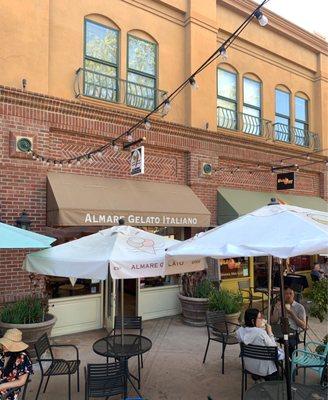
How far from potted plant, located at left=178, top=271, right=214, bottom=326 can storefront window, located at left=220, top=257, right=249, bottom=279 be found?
5.86ft

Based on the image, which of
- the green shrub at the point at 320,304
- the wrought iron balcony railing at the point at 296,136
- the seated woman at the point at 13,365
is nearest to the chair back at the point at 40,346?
the seated woman at the point at 13,365

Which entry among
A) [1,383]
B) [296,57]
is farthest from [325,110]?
[1,383]

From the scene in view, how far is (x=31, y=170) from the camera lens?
8250 millimetres

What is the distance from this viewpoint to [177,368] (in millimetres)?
6621

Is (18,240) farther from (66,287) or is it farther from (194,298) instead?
(194,298)

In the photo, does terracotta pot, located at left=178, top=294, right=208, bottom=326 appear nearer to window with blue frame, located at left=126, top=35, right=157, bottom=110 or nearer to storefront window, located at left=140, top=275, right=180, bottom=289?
storefront window, located at left=140, top=275, right=180, bottom=289

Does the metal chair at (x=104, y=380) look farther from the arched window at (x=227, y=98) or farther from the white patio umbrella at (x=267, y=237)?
the arched window at (x=227, y=98)

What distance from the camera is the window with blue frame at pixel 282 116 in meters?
13.6

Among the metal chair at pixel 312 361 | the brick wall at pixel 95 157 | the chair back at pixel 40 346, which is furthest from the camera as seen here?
the brick wall at pixel 95 157

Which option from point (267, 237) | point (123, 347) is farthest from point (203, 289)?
point (267, 237)

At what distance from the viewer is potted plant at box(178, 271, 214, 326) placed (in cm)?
927

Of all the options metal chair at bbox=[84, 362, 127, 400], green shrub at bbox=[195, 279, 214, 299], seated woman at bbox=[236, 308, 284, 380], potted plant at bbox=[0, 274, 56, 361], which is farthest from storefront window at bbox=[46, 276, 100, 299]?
seated woman at bbox=[236, 308, 284, 380]

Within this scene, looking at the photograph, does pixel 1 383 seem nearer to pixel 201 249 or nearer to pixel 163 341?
pixel 201 249

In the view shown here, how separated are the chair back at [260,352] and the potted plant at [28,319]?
354cm
